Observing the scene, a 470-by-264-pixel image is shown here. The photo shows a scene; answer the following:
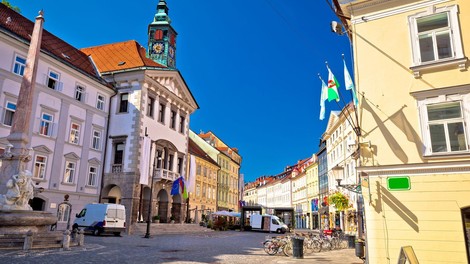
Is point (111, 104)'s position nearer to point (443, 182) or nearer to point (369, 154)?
point (369, 154)

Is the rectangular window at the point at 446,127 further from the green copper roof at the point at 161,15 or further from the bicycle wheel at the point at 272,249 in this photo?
the green copper roof at the point at 161,15

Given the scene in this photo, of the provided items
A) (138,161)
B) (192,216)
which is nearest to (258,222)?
(192,216)

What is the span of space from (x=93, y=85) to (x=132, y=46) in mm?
9874

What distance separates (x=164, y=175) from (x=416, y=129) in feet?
88.5

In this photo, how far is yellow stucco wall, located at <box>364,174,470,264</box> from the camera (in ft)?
33.1

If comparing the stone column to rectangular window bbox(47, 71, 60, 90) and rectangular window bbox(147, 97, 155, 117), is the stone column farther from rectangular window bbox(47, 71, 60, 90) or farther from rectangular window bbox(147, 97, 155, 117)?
rectangular window bbox(147, 97, 155, 117)

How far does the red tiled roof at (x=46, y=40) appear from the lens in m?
24.8

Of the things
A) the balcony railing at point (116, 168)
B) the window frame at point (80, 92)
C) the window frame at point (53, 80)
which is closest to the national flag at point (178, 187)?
the balcony railing at point (116, 168)

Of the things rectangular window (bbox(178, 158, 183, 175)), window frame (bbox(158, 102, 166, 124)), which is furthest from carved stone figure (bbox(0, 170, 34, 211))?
rectangular window (bbox(178, 158, 183, 175))

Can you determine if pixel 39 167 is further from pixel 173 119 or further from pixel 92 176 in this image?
pixel 173 119

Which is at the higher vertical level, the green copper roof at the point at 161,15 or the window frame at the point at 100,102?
the green copper roof at the point at 161,15

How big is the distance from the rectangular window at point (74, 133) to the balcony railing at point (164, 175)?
7911 millimetres

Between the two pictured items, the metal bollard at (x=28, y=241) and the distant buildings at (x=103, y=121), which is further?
the distant buildings at (x=103, y=121)

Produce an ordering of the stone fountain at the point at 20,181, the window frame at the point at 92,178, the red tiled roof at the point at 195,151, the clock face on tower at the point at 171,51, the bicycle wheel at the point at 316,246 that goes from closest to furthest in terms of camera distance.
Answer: the stone fountain at the point at 20,181, the bicycle wheel at the point at 316,246, the window frame at the point at 92,178, the clock face on tower at the point at 171,51, the red tiled roof at the point at 195,151
